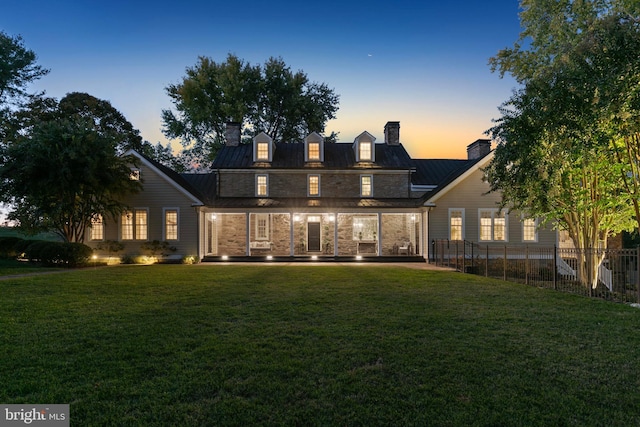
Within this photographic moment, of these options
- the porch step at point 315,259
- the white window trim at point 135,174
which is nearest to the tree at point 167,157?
the white window trim at point 135,174

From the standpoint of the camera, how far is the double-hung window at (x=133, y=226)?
18.6 m

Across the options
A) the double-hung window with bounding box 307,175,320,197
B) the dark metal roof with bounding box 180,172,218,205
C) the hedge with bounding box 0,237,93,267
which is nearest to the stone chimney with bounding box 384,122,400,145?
the double-hung window with bounding box 307,175,320,197

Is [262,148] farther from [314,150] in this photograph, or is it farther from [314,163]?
[314,163]

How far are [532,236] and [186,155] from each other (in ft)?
99.9

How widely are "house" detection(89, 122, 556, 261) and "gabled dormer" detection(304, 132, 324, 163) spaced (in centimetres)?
7

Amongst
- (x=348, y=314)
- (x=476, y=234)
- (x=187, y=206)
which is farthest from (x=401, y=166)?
(x=348, y=314)

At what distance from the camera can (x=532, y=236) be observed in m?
18.4

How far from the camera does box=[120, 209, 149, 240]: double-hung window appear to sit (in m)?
18.6

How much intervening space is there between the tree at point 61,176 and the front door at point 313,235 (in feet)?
35.3

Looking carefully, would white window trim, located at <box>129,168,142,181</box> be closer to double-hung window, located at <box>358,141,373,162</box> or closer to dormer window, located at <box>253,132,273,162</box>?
dormer window, located at <box>253,132,273,162</box>

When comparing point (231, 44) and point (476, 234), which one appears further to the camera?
point (231, 44)

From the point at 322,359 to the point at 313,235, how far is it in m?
16.8

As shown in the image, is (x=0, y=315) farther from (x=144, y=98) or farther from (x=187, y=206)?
(x=144, y=98)

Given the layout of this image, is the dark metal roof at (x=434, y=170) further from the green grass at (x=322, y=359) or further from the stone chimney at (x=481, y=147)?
the green grass at (x=322, y=359)
